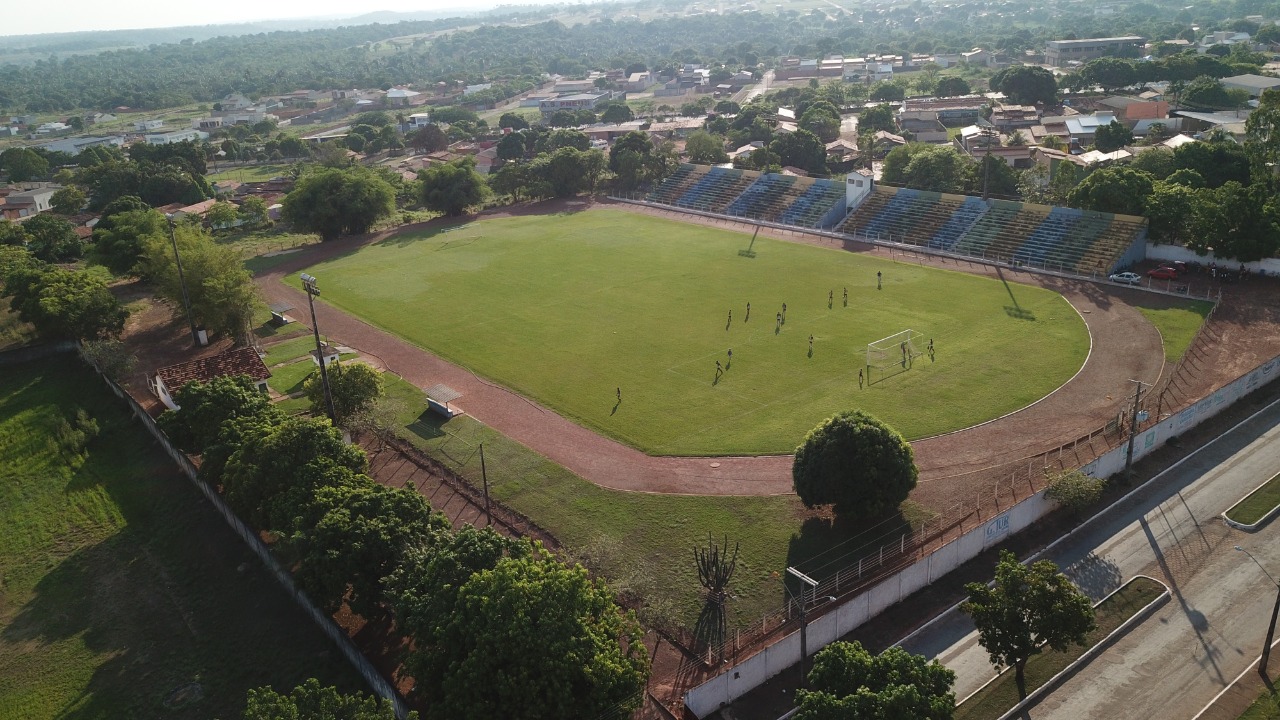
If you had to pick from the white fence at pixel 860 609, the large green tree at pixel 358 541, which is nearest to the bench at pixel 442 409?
the large green tree at pixel 358 541

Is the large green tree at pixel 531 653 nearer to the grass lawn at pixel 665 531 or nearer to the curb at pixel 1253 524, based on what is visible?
the grass lawn at pixel 665 531

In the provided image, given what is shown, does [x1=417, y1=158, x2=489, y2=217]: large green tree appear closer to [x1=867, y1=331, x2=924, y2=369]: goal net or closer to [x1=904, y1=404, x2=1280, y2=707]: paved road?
[x1=867, y1=331, x2=924, y2=369]: goal net

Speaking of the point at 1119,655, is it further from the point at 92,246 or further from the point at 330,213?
the point at 92,246

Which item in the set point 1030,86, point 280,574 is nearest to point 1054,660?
point 280,574

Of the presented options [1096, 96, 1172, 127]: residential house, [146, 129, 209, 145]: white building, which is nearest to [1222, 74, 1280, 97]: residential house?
[1096, 96, 1172, 127]: residential house

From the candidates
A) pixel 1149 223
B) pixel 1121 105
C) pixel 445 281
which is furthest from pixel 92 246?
pixel 1121 105
